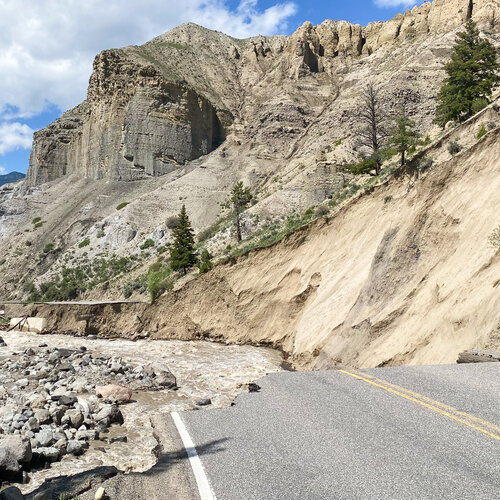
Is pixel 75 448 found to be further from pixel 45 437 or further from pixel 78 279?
pixel 78 279

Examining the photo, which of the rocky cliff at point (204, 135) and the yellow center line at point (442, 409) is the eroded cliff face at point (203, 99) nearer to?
the rocky cliff at point (204, 135)

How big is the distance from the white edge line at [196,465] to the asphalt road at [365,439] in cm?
7

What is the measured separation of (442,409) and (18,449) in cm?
591

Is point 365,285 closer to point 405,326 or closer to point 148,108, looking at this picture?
point 405,326

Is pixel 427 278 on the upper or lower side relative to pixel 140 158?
lower

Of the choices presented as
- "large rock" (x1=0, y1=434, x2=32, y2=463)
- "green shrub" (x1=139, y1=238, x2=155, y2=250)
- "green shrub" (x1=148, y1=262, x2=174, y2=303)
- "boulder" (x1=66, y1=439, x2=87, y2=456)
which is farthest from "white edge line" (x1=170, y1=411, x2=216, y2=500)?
"green shrub" (x1=139, y1=238, x2=155, y2=250)

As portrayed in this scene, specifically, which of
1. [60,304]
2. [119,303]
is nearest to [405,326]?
[119,303]

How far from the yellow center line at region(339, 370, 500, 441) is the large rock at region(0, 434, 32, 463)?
561 centimetres

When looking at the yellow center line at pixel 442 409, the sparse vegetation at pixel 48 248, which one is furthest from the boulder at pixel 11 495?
the sparse vegetation at pixel 48 248

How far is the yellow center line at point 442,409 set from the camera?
5.00 metres

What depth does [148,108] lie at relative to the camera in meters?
85.5

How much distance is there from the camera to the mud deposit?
19.9 ft

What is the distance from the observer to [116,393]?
10.2 meters

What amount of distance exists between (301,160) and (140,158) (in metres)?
36.7
